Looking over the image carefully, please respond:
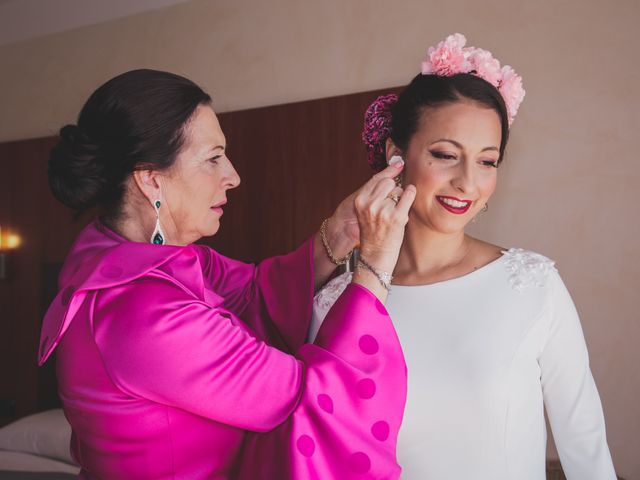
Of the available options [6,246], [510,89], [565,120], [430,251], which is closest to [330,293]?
[430,251]

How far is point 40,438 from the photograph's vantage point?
3.23m

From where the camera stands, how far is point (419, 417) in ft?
4.52

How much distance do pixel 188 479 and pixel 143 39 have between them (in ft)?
11.6

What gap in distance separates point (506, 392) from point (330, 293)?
56cm

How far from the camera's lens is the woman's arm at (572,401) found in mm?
1298

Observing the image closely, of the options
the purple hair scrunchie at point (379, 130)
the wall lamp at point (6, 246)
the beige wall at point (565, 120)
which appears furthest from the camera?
the wall lamp at point (6, 246)

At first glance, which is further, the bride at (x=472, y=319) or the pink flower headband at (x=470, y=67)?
the pink flower headband at (x=470, y=67)

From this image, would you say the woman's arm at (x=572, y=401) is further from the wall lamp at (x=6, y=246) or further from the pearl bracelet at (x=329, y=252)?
the wall lamp at (x=6, y=246)

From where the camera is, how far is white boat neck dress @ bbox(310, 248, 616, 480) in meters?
1.31

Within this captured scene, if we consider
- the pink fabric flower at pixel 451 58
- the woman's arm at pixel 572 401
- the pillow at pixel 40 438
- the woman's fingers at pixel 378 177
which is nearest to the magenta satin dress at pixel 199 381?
the woman's fingers at pixel 378 177

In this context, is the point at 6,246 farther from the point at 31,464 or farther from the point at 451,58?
the point at 451,58

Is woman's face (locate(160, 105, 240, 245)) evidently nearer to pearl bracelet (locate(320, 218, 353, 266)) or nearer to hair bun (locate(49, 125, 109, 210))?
hair bun (locate(49, 125, 109, 210))

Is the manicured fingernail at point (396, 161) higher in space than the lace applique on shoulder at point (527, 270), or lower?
higher

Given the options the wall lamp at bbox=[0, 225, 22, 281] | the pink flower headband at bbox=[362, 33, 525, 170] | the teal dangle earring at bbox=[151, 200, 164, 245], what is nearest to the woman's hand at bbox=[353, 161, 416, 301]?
the teal dangle earring at bbox=[151, 200, 164, 245]
